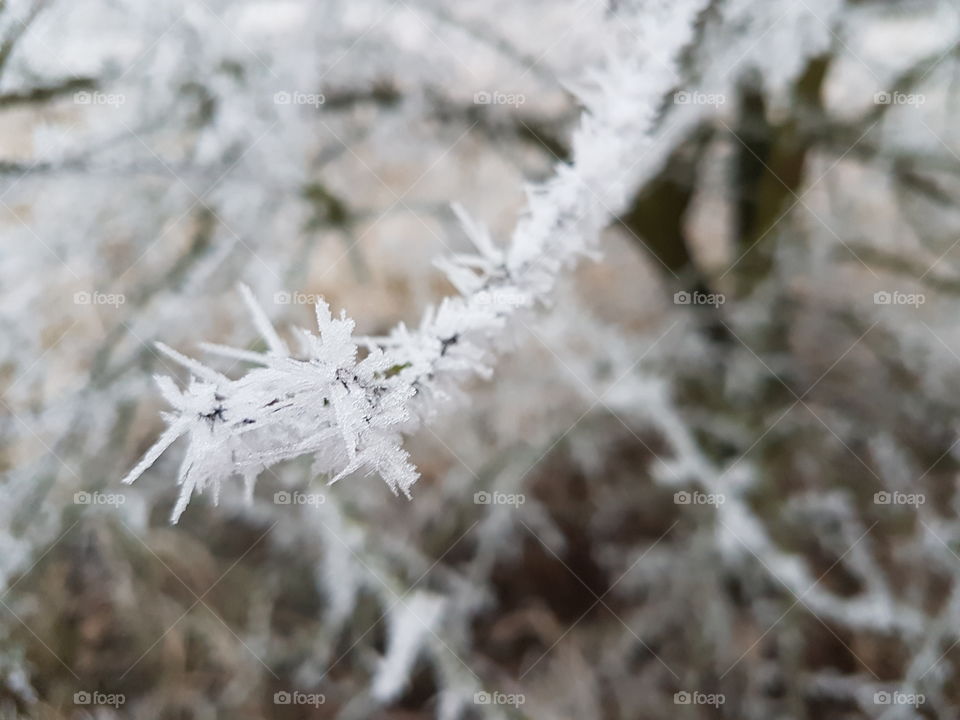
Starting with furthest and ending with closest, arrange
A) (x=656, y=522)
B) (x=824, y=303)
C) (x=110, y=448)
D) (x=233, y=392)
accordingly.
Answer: (x=656, y=522), (x=824, y=303), (x=110, y=448), (x=233, y=392)

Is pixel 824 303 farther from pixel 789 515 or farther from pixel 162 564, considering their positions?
pixel 162 564

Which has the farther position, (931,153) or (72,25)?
(931,153)

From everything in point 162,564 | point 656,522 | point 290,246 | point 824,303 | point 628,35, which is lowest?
point 656,522

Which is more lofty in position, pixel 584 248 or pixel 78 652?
pixel 584 248

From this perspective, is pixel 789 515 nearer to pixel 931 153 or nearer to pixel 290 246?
pixel 931 153

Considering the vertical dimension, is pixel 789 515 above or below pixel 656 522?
above

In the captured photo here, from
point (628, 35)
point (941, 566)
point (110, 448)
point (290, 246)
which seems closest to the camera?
point (628, 35)

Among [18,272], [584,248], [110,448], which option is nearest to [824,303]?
[584,248]

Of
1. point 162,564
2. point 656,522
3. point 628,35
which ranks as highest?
point 628,35

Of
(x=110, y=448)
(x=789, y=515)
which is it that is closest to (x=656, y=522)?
(x=789, y=515)
